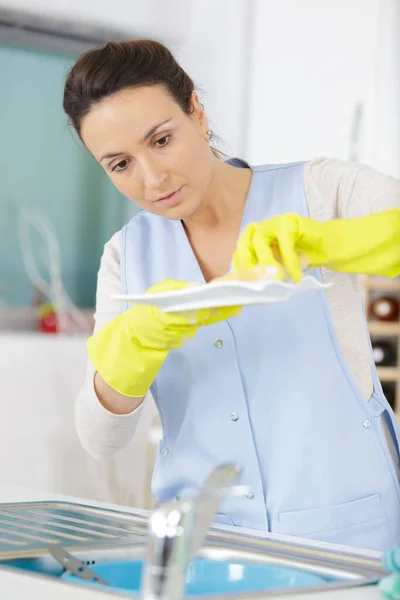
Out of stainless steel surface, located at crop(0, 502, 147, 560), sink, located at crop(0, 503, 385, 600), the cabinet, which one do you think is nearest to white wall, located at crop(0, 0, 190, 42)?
the cabinet

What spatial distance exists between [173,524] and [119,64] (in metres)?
0.74

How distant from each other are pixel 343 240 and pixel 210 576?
0.44 meters

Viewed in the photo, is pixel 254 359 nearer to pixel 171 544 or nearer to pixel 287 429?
pixel 287 429

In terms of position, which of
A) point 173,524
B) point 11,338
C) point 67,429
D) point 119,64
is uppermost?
point 119,64

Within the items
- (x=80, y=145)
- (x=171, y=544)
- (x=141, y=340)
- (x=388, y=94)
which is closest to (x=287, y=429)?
(x=141, y=340)

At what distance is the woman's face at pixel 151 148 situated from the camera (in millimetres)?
1160

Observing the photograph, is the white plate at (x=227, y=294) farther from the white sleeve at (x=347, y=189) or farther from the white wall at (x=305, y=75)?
the white wall at (x=305, y=75)

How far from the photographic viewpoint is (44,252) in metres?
3.07

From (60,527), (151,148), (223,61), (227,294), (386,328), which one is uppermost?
(223,61)

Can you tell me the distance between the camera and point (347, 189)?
3.98 ft

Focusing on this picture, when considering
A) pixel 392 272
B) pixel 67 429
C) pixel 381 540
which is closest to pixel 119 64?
pixel 392 272

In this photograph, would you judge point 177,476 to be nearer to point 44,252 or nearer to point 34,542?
point 34,542

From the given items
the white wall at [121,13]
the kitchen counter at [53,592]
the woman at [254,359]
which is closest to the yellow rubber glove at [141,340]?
the woman at [254,359]

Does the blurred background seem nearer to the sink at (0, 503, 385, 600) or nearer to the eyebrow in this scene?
the eyebrow
